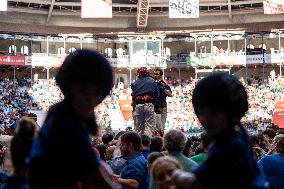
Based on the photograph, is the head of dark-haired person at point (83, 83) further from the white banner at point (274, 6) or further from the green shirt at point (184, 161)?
the white banner at point (274, 6)

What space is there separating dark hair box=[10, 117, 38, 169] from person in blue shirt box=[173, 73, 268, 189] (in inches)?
35.5

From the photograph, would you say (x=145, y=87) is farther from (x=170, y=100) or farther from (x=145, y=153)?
(x=170, y=100)

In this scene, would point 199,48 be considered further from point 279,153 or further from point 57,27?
point 279,153

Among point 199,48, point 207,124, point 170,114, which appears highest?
point 199,48

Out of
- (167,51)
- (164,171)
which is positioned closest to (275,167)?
(164,171)

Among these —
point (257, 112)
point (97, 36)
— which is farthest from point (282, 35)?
point (97, 36)

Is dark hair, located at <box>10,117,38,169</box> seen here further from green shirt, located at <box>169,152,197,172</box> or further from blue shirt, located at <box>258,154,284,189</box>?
blue shirt, located at <box>258,154,284,189</box>

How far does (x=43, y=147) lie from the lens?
7.06ft

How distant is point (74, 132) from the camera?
2.14 metres

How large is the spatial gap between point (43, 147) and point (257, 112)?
32159mm

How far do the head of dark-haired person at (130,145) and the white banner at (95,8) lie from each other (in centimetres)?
2941

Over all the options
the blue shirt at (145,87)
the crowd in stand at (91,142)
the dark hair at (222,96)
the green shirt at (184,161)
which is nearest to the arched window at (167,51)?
the blue shirt at (145,87)

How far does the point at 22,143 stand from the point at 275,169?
11.9 feet

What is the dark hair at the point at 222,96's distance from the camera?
91.5 inches
